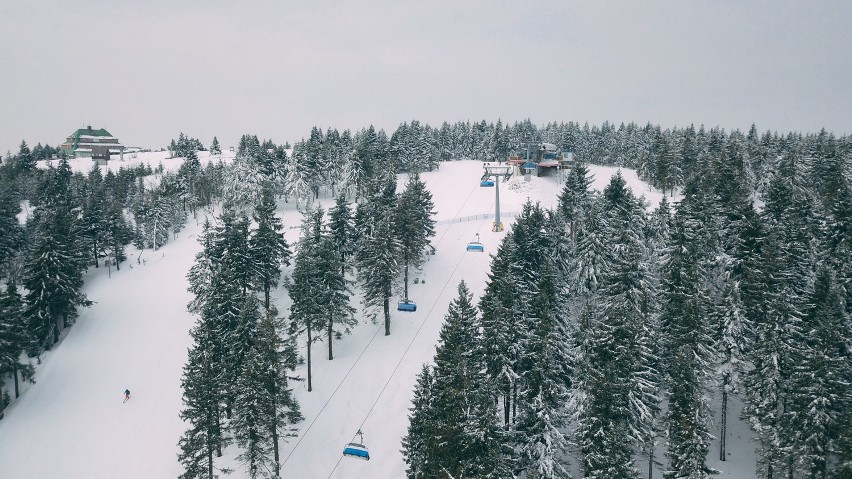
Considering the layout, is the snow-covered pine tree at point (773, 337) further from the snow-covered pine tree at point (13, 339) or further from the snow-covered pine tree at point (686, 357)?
the snow-covered pine tree at point (13, 339)

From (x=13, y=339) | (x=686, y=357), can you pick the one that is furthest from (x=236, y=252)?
(x=686, y=357)

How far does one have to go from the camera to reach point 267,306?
59.1 meters

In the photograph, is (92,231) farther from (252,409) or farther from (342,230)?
Result: (252,409)

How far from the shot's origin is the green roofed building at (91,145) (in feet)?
561

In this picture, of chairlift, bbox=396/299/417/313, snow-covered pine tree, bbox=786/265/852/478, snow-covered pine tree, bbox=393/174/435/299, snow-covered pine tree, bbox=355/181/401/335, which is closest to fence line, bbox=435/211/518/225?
snow-covered pine tree, bbox=393/174/435/299

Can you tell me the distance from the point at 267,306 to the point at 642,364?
3996cm

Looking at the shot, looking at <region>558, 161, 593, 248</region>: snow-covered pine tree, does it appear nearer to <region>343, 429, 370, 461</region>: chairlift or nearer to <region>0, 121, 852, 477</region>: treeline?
<region>0, 121, 852, 477</region>: treeline

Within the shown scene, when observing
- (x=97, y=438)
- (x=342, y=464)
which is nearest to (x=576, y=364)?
(x=342, y=464)

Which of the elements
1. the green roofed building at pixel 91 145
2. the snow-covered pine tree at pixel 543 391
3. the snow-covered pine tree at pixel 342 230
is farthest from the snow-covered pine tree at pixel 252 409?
the green roofed building at pixel 91 145

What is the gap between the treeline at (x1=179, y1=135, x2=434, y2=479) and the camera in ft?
125

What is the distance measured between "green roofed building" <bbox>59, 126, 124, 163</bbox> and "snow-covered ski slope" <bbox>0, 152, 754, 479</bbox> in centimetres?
11196

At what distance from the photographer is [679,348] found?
36.3 metres

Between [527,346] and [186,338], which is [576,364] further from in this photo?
[186,338]

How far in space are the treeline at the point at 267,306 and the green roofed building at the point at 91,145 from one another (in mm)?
117124
